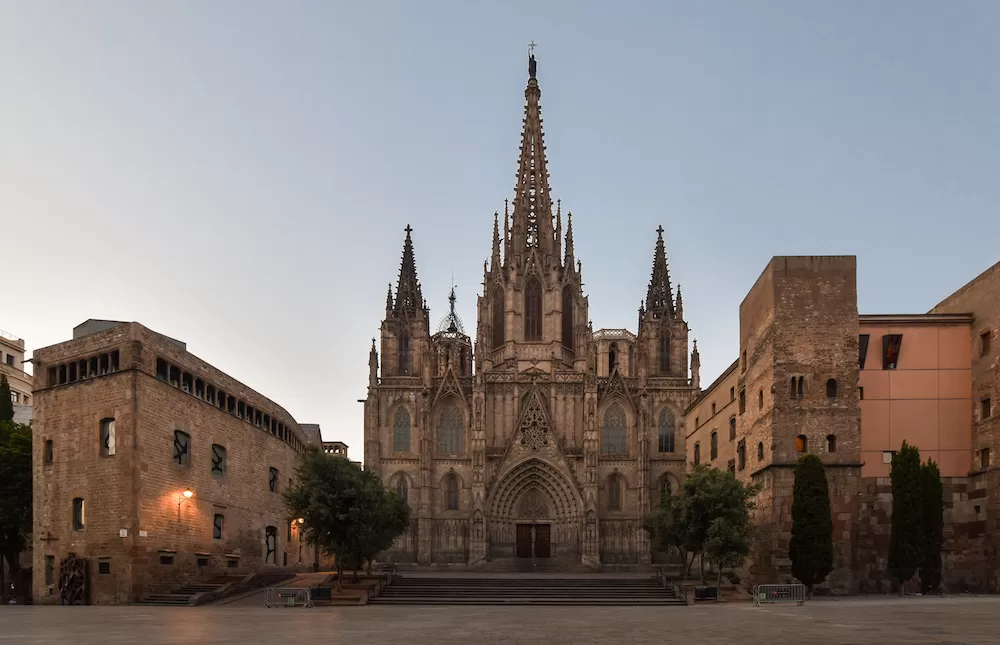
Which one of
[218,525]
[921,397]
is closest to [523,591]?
[218,525]

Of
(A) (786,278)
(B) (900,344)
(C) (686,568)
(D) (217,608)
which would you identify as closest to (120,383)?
(D) (217,608)

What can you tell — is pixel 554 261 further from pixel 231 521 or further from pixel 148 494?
pixel 148 494

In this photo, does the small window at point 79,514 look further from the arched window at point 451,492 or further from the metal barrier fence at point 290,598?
the arched window at point 451,492

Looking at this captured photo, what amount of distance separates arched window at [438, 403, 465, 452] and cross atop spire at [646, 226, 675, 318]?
16448 mm

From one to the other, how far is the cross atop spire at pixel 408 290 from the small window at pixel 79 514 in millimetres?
34253

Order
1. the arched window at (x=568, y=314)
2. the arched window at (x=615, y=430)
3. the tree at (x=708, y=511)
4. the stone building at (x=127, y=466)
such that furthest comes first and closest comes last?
the arched window at (x=568, y=314), the arched window at (x=615, y=430), the tree at (x=708, y=511), the stone building at (x=127, y=466)

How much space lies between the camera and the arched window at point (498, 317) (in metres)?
67.1

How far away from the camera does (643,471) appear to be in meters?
61.7

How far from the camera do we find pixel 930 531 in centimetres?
3575

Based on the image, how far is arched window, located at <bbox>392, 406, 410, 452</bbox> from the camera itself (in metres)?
62.9

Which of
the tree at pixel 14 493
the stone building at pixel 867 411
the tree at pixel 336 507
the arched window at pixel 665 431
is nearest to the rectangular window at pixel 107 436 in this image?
the tree at pixel 336 507

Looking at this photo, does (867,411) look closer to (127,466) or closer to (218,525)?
(218,525)

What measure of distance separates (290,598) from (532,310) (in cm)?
3670

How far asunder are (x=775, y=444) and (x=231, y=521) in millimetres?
23466
